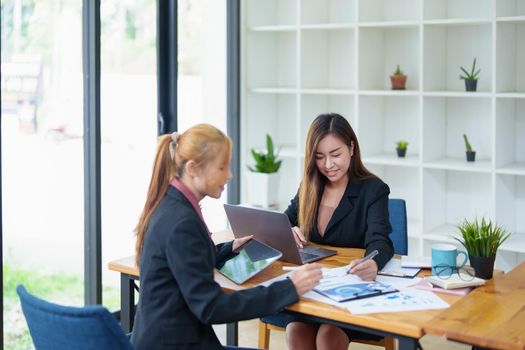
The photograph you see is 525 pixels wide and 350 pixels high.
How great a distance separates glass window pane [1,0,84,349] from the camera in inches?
142

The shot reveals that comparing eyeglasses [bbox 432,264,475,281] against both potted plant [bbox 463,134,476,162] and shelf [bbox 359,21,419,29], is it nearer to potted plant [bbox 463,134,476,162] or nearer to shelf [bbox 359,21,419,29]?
potted plant [bbox 463,134,476,162]

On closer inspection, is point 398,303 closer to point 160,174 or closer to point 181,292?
point 181,292

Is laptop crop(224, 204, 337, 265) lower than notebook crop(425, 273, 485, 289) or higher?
higher

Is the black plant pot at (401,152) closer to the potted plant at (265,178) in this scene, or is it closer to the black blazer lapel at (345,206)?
the potted plant at (265,178)

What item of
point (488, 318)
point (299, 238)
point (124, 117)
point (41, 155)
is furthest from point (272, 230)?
point (124, 117)

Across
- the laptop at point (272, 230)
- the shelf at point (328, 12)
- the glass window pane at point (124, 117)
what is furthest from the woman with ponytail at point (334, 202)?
the shelf at point (328, 12)

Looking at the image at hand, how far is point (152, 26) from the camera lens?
4387mm

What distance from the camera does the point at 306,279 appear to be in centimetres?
244

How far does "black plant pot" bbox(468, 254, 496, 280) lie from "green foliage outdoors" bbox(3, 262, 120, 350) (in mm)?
2014

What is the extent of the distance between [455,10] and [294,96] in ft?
3.63

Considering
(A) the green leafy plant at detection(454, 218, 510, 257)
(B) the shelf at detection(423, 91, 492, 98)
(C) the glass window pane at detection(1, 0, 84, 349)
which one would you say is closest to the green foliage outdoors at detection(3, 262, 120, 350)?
(C) the glass window pane at detection(1, 0, 84, 349)

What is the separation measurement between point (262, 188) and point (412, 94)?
102 centimetres

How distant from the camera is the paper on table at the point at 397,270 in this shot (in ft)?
8.98

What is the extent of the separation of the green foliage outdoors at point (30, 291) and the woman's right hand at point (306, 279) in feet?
5.49
